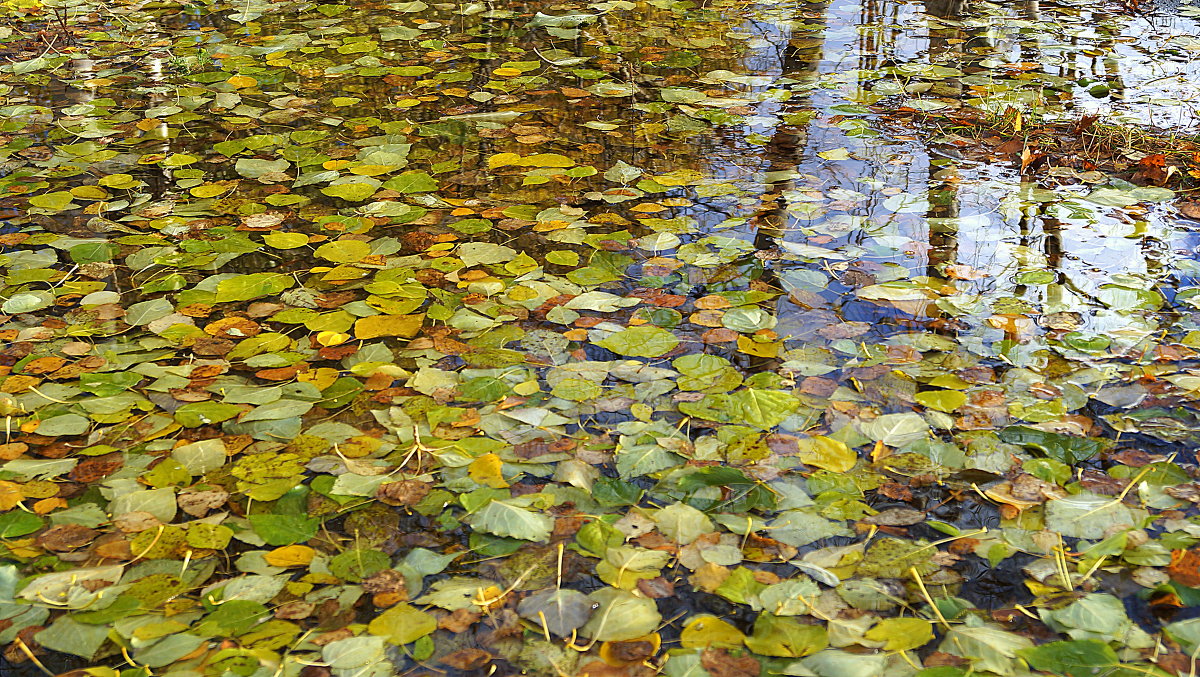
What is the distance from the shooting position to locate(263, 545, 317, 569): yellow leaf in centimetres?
143

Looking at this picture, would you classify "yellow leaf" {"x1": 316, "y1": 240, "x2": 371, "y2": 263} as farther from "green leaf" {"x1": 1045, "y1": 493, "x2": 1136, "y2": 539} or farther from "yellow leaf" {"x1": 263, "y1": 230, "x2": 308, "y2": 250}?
"green leaf" {"x1": 1045, "y1": 493, "x2": 1136, "y2": 539}

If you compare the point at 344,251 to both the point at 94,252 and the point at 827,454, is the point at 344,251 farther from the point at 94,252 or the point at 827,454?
the point at 827,454

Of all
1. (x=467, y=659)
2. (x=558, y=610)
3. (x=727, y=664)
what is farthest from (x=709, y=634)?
(x=467, y=659)

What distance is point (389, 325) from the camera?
2.03 meters

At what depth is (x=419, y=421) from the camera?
1.73 m

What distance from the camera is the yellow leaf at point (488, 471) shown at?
5.14 ft

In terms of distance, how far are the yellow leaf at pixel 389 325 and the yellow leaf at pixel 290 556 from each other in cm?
62

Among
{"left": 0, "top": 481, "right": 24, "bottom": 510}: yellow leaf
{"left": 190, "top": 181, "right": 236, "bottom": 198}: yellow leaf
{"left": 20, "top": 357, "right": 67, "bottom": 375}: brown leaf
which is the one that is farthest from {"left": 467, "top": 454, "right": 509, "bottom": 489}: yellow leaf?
{"left": 190, "top": 181, "right": 236, "bottom": 198}: yellow leaf

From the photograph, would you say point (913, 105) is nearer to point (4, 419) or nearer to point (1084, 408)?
point (1084, 408)

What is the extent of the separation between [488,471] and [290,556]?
344mm

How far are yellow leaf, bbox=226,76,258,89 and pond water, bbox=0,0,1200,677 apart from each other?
3 centimetres

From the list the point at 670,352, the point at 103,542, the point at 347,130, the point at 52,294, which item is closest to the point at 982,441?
the point at 670,352

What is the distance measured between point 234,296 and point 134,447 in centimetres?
55

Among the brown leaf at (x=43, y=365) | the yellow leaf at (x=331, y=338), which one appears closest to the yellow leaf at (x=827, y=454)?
the yellow leaf at (x=331, y=338)
